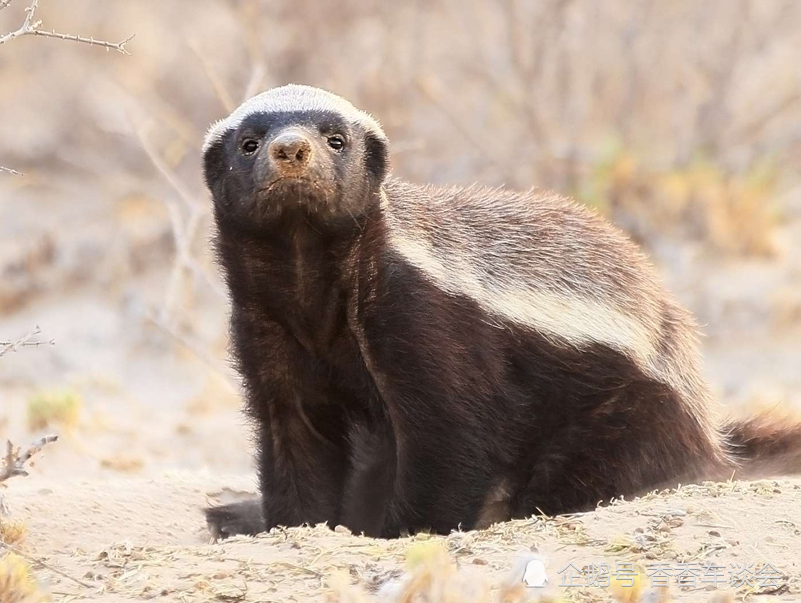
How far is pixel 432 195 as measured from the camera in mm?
5461

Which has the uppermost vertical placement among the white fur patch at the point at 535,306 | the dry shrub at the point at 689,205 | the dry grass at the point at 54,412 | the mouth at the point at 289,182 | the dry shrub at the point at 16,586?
the dry shrub at the point at 689,205

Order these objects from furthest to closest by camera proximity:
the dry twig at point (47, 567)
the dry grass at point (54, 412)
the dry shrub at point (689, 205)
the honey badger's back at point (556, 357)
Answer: the dry shrub at point (689, 205) → the dry grass at point (54, 412) → the honey badger's back at point (556, 357) → the dry twig at point (47, 567)

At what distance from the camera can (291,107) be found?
185 inches

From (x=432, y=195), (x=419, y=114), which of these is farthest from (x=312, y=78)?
(x=432, y=195)

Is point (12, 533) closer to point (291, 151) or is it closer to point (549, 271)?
point (291, 151)

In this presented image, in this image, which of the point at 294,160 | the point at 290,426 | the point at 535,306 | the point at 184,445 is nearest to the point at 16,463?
the point at 290,426

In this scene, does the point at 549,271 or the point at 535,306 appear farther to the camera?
the point at 549,271

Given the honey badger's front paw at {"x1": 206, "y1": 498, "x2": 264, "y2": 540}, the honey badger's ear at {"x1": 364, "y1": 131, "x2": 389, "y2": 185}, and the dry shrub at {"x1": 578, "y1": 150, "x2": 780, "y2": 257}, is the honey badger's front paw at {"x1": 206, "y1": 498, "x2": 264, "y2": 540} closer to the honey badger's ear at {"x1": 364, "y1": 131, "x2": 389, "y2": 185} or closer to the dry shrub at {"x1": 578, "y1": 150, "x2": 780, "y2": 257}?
the honey badger's ear at {"x1": 364, "y1": 131, "x2": 389, "y2": 185}

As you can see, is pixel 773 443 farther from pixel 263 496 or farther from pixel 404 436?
pixel 263 496

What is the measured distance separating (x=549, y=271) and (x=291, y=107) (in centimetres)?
139

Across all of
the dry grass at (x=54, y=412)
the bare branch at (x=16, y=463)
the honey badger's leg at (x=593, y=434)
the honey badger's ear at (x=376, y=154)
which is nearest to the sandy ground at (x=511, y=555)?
the bare branch at (x=16, y=463)

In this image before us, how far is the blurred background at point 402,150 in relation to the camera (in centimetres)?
1066

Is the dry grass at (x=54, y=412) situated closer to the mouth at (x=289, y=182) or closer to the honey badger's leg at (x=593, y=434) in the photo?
the honey badger's leg at (x=593, y=434)

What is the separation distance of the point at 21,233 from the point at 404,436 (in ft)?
29.5
